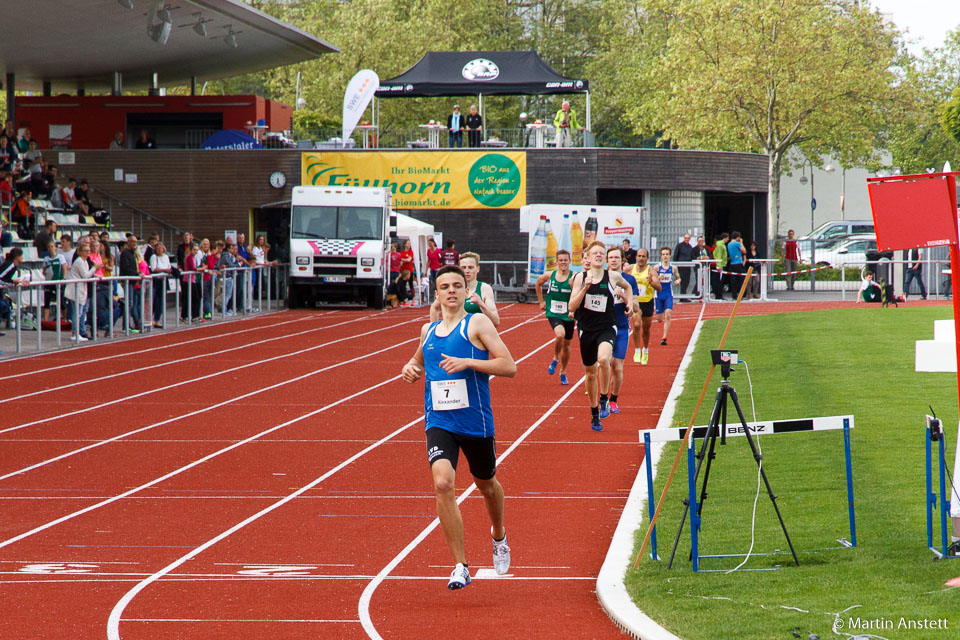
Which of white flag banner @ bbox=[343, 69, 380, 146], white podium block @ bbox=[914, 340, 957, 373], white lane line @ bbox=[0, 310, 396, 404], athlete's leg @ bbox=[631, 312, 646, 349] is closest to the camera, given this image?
white podium block @ bbox=[914, 340, 957, 373]

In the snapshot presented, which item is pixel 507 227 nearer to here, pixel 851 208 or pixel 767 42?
pixel 767 42

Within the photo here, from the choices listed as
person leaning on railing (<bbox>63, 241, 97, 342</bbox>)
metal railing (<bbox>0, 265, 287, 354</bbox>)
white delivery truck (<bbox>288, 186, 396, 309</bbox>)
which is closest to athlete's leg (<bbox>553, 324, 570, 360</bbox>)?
metal railing (<bbox>0, 265, 287, 354</bbox>)

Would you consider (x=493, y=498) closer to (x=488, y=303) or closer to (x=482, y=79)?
(x=488, y=303)

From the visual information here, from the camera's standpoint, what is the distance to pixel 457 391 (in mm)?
7176

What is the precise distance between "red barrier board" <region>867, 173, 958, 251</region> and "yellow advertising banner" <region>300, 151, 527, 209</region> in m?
30.3

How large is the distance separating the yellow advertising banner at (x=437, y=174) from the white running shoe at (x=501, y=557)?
3019 cm

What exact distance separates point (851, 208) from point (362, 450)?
64.0 metres

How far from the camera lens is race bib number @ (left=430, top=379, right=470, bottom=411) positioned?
7.17 meters

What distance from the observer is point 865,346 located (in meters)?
21.1

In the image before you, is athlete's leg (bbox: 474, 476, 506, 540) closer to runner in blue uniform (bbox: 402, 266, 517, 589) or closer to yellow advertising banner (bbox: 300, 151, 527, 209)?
runner in blue uniform (bbox: 402, 266, 517, 589)

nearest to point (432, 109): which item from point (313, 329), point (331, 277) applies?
point (331, 277)

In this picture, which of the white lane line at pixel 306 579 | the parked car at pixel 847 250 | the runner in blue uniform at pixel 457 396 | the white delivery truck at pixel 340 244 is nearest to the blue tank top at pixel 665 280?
the white delivery truck at pixel 340 244

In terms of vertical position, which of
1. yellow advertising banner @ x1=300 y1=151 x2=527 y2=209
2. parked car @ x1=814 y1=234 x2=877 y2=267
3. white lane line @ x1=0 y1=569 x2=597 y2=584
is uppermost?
yellow advertising banner @ x1=300 y1=151 x2=527 y2=209

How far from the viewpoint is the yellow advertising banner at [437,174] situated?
3719cm
